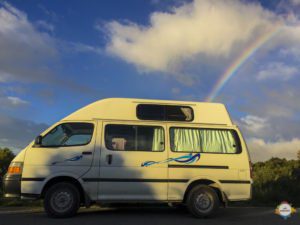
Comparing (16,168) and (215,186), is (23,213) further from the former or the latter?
(215,186)

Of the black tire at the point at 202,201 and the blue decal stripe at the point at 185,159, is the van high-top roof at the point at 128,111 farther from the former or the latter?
the black tire at the point at 202,201

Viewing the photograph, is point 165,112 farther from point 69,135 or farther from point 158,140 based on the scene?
point 69,135

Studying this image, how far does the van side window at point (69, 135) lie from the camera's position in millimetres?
10023

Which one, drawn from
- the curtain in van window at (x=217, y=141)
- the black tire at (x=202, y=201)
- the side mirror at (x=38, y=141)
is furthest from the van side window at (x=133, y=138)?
the side mirror at (x=38, y=141)

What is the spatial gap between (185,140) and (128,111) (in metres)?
1.53

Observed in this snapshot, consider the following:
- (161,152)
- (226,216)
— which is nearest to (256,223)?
(226,216)

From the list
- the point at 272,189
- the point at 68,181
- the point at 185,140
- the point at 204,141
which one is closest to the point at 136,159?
the point at 185,140

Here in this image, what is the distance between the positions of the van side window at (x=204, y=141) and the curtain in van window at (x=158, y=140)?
0.24 m

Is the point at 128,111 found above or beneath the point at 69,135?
above

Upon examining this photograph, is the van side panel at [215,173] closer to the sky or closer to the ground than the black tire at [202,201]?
closer to the sky

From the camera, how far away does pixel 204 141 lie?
34.6 ft

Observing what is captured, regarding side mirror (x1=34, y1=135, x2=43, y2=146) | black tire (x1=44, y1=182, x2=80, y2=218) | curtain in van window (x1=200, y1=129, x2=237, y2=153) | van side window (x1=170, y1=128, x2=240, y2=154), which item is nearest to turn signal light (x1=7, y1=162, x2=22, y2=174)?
side mirror (x1=34, y1=135, x2=43, y2=146)

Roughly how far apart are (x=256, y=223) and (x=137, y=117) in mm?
3601

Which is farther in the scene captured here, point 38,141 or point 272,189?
point 272,189
